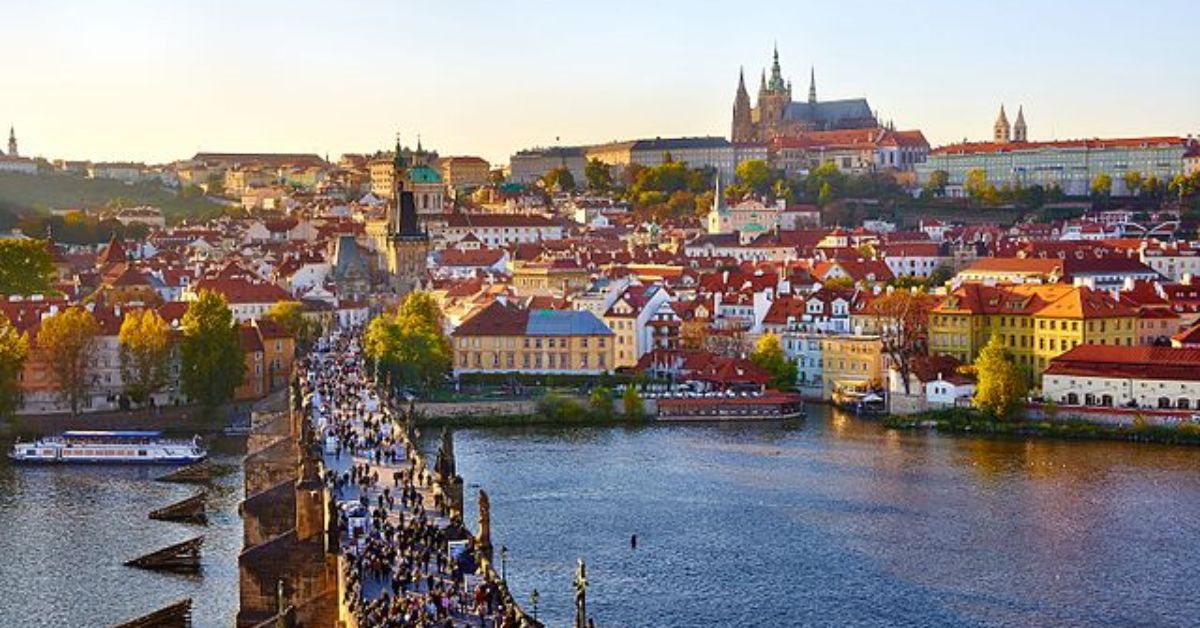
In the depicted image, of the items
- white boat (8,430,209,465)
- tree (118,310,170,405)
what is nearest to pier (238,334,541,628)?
white boat (8,430,209,465)

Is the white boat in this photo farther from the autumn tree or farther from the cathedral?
the cathedral

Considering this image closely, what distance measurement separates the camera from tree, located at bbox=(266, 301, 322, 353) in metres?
53.7

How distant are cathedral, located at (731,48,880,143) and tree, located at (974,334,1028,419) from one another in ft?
287

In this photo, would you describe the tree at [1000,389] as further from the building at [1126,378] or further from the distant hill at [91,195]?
the distant hill at [91,195]

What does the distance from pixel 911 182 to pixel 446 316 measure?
52.4 metres

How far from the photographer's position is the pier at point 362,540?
1781 centimetres

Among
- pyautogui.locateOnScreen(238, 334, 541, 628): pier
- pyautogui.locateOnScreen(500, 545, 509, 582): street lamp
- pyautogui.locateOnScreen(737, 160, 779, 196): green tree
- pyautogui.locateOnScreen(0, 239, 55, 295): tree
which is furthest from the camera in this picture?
pyautogui.locateOnScreen(737, 160, 779, 196): green tree

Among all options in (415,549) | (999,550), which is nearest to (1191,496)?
(999,550)

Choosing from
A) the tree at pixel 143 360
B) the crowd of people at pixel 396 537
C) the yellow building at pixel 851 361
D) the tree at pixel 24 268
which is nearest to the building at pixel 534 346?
the yellow building at pixel 851 361

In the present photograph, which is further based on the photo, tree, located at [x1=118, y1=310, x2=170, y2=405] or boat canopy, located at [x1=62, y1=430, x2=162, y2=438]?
tree, located at [x1=118, y1=310, x2=170, y2=405]

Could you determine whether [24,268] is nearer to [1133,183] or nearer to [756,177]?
[756,177]

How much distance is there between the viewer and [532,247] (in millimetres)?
78250

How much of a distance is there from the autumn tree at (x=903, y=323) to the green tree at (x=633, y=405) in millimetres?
6660

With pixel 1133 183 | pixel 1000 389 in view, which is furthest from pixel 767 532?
pixel 1133 183
